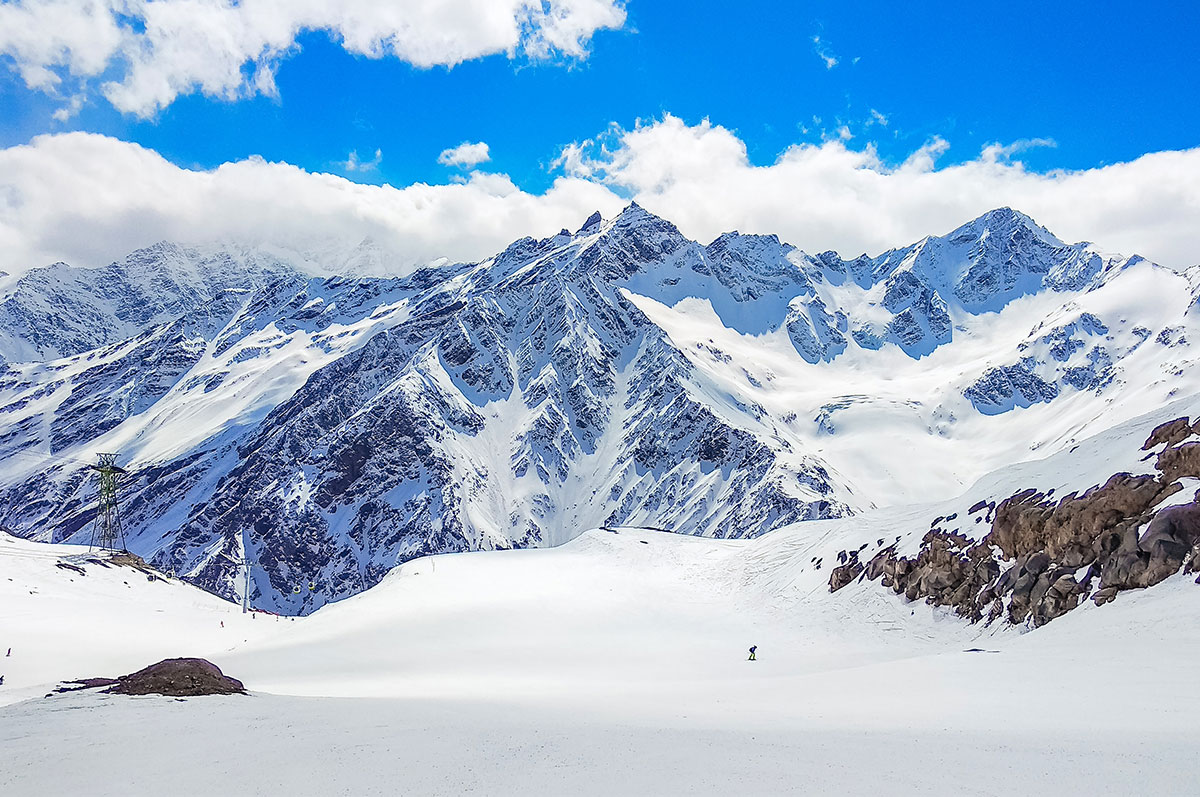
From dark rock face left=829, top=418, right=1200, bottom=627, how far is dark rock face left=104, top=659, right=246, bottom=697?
29.0 meters

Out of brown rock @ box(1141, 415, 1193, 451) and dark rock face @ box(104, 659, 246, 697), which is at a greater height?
brown rock @ box(1141, 415, 1193, 451)

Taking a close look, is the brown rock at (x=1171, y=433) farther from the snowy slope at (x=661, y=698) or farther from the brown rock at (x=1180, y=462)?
the brown rock at (x=1180, y=462)

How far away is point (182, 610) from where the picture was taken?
190 feet

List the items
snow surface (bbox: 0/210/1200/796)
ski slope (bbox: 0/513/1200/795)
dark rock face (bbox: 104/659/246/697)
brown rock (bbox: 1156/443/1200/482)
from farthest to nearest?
brown rock (bbox: 1156/443/1200/482) < dark rock face (bbox: 104/659/246/697) < snow surface (bbox: 0/210/1200/796) < ski slope (bbox: 0/513/1200/795)

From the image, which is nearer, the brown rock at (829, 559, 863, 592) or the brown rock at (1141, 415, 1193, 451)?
the brown rock at (1141, 415, 1193, 451)

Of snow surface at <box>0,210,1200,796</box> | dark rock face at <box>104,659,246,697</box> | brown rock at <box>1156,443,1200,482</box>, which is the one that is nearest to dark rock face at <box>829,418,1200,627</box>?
brown rock at <box>1156,443,1200,482</box>

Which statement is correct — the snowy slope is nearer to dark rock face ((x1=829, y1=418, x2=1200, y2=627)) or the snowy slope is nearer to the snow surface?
the snow surface

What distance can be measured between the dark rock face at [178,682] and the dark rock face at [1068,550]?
95.0 ft

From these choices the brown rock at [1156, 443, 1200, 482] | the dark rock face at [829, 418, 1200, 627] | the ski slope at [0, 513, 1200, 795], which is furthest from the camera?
the brown rock at [1156, 443, 1200, 482]

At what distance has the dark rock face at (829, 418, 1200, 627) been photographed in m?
26.8

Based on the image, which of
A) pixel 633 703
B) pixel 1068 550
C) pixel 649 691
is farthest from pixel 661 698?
pixel 1068 550

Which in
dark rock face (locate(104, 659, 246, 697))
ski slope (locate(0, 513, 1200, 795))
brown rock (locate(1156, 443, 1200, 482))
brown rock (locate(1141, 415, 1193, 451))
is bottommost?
ski slope (locate(0, 513, 1200, 795))

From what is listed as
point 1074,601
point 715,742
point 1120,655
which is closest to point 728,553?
point 1074,601

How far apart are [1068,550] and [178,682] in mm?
32405
